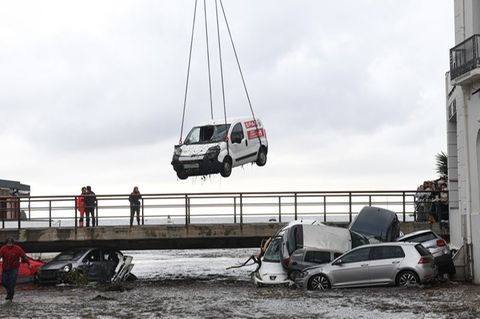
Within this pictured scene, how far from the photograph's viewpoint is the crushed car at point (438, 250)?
26281mm

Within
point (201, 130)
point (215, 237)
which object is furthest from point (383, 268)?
point (201, 130)

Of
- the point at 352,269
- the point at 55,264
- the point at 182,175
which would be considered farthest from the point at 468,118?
the point at 55,264

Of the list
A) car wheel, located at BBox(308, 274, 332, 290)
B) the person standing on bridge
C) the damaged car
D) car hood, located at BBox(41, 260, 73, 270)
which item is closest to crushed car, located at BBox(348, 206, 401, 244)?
the damaged car

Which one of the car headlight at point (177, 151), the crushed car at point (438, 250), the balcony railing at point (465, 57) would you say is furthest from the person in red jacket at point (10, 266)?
the balcony railing at point (465, 57)

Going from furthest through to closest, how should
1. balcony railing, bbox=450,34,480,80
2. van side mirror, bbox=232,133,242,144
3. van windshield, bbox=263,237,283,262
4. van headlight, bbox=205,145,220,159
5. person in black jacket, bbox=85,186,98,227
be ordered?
van side mirror, bbox=232,133,242,144 < person in black jacket, bbox=85,186,98,227 < van headlight, bbox=205,145,220,159 < van windshield, bbox=263,237,283,262 < balcony railing, bbox=450,34,480,80

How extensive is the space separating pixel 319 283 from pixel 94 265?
30.6 ft

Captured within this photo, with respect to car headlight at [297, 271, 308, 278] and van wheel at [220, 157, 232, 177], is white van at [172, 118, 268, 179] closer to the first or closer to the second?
van wheel at [220, 157, 232, 177]

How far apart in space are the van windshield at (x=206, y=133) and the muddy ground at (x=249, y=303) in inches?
307

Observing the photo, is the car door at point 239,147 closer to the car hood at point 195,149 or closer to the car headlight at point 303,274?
the car hood at point 195,149

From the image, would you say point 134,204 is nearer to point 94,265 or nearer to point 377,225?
point 94,265

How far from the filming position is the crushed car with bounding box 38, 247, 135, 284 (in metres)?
29.3

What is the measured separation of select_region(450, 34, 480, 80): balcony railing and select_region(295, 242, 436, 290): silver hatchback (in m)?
5.66

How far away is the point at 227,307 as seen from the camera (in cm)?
1988

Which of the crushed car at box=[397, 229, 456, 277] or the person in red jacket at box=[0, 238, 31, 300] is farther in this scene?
the crushed car at box=[397, 229, 456, 277]
